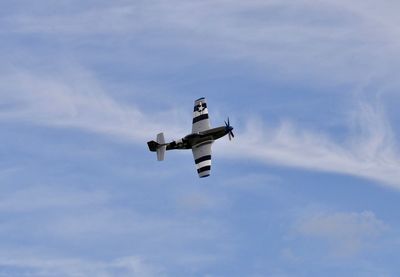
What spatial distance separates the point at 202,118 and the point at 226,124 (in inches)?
315

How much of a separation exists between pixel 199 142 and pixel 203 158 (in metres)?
5.17

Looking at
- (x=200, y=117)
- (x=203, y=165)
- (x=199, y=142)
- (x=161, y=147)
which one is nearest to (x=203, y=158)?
(x=203, y=165)

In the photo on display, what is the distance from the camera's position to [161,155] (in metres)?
170

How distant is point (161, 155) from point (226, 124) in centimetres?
1622

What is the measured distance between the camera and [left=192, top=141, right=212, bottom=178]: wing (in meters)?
162

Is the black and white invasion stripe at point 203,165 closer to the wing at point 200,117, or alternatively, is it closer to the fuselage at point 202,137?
the fuselage at point 202,137

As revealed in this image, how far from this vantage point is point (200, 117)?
577 feet

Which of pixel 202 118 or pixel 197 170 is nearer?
pixel 197 170

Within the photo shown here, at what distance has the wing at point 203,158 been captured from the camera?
162375 millimetres

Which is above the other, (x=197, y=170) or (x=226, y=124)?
(x=226, y=124)

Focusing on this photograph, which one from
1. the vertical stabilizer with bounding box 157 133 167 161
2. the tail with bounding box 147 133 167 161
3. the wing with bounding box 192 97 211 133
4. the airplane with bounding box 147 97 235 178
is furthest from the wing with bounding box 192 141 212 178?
the tail with bounding box 147 133 167 161

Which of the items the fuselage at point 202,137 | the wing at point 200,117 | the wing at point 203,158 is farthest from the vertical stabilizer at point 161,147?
the wing at point 200,117

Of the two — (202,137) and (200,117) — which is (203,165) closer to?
(202,137)

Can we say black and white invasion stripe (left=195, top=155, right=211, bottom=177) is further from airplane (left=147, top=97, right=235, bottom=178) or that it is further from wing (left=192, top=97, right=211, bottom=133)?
wing (left=192, top=97, right=211, bottom=133)
